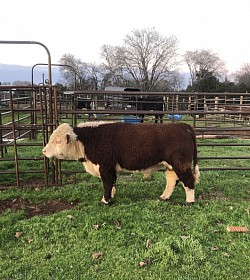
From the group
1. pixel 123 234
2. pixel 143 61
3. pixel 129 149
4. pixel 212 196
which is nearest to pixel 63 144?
pixel 129 149

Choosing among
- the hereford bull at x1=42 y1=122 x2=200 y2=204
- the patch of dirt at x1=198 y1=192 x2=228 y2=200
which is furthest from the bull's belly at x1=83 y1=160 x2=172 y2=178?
the patch of dirt at x1=198 y1=192 x2=228 y2=200

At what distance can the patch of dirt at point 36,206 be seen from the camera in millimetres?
4770

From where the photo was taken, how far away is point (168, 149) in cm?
477

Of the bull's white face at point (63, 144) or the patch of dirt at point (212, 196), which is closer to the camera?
the bull's white face at point (63, 144)

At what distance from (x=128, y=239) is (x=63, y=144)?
1880 millimetres

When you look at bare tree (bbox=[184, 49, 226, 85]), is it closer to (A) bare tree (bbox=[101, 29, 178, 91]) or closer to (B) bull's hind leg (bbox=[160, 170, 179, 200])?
(A) bare tree (bbox=[101, 29, 178, 91])

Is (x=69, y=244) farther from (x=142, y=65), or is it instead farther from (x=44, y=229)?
(x=142, y=65)

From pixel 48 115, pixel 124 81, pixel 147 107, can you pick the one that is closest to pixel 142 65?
pixel 124 81

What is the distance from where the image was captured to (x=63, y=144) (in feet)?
16.1

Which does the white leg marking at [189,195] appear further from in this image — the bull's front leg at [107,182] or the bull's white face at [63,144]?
the bull's white face at [63,144]

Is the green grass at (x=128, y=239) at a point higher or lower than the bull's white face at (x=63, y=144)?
lower

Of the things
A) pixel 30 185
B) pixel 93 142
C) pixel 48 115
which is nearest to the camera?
pixel 93 142

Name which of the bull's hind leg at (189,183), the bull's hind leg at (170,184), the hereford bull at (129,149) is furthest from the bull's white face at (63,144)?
the bull's hind leg at (189,183)

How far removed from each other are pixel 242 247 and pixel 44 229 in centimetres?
242
